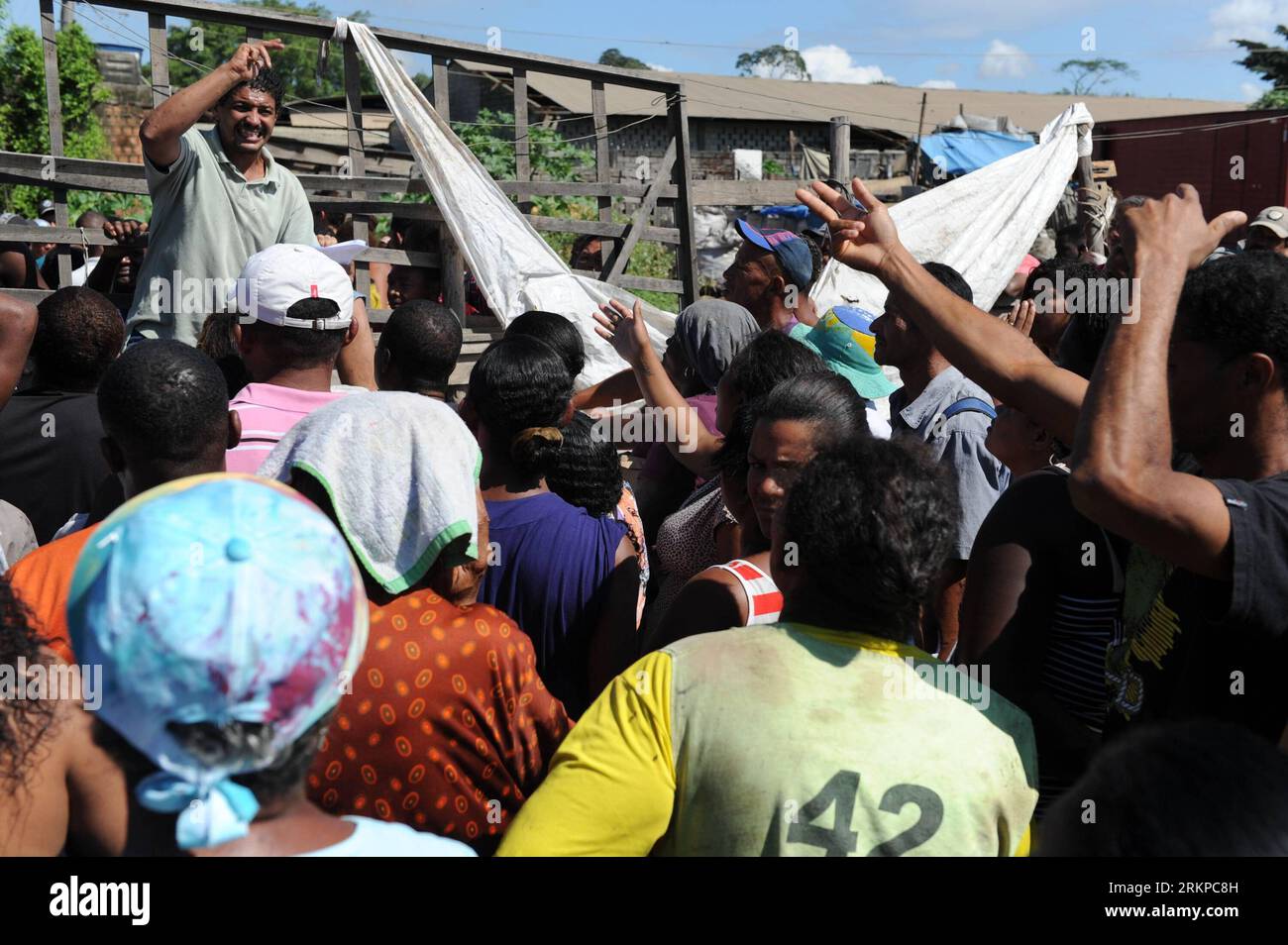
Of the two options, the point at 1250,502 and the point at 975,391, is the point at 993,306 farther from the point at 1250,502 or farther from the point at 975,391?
the point at 1250,502

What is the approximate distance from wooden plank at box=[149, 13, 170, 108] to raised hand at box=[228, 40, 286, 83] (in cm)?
158

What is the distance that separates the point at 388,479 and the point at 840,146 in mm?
7913

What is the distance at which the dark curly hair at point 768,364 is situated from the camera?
3.12m

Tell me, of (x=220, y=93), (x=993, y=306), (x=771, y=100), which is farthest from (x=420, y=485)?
(x=771, y=100)

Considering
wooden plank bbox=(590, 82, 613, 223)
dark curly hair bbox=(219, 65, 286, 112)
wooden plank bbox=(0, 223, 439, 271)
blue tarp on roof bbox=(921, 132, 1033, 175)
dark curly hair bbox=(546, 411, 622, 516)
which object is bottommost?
dark curly hair bbox=(546, 411, 622, 516)

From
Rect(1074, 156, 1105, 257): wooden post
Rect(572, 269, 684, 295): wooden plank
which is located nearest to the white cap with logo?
Rect(1074, 156, 1105, 257): wooden post

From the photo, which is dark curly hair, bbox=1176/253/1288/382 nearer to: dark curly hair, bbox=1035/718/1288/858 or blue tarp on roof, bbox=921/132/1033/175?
dark curly hair, bbox=1035/718/1288/858

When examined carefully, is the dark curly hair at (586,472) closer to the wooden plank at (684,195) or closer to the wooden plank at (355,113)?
the wooden plank at (355,113)

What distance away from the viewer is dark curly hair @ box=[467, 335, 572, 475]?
118 inches

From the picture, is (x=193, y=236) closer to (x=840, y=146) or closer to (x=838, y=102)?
(x=840, y=146)

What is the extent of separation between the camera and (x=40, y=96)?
19719 millimetres

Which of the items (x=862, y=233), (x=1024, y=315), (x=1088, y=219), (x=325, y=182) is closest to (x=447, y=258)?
(x=325, y=182)

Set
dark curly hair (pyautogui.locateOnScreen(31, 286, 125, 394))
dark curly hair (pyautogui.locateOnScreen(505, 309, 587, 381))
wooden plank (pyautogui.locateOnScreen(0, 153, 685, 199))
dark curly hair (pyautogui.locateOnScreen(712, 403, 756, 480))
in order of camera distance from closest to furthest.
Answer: dark curly hair (pyautogui.locateOnScreen(712, 403, 756, 480)), dark curly hair (pyautogui.locateOnScreen(31, 286, 125, 394)), dark curly hair (pyautogui.locateOnScreen(505, 309, 587, 381)), wooden plank (pyautogui.locateOnScreen(0, 153, 685, 199))

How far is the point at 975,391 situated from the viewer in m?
3.53
